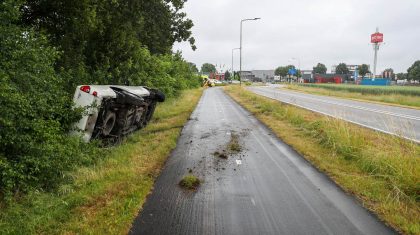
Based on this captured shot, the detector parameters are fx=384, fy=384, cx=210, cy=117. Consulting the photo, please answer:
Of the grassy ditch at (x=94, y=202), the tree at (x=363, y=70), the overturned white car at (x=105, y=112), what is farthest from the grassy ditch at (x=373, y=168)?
the tree at (x=363, y=70)

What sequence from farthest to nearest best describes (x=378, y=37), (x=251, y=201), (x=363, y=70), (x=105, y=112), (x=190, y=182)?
(x=363, y=70) < (x=378, y=37) < (x=105, y=112) < (x=190, y=182) < (x=251, y=201)

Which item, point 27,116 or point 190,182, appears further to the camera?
point 190,182

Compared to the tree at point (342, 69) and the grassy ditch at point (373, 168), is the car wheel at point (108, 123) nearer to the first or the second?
the grassy ditch at point (373, 168)

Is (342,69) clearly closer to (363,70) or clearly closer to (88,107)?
(363,70)

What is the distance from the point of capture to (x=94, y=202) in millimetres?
5684

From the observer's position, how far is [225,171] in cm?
781

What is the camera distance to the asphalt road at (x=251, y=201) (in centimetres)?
492

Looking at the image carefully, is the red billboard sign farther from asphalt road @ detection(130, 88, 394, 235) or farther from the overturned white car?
asphalt road @ detection(130, 88, 394, 235)

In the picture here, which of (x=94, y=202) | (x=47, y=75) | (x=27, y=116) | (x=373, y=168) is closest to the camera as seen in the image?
(x=94, y=202)

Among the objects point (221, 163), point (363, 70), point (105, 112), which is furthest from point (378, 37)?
point (105, 112)

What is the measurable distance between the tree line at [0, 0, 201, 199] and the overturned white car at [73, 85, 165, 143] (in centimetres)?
27

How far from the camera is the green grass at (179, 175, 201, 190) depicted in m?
6.66

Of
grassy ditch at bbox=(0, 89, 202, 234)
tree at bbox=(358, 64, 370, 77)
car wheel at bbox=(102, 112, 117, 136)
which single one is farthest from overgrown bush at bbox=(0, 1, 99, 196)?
tree at bbox=(358, 64, 370, 77)

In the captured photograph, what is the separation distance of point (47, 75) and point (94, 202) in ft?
9.81
